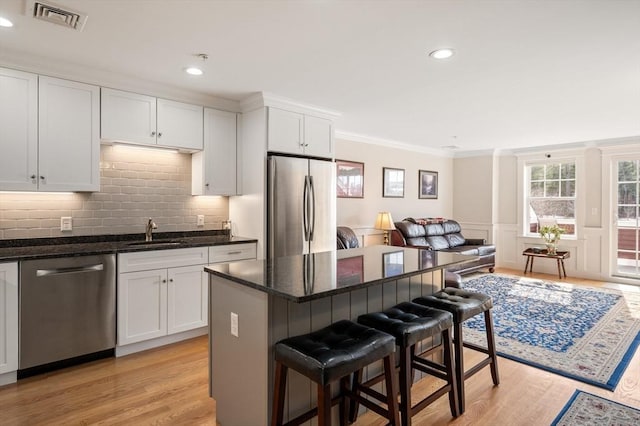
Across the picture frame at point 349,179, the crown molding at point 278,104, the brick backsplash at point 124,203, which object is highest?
the crown molding at point 278,104

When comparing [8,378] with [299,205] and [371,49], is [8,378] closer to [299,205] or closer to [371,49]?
[299,205]

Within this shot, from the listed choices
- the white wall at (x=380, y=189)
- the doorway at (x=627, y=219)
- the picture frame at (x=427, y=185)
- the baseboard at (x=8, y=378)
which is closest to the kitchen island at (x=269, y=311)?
the baseboard at (x=8, y=378)

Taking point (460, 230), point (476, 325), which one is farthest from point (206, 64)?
point (460, 230)

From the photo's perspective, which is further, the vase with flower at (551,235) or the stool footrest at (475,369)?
the vase with flower at (551,235)

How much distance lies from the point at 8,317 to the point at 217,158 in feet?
7.15

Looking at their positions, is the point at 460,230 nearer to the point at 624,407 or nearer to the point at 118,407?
the point at 624,407

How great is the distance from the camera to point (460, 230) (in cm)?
762

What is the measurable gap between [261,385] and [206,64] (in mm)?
2486

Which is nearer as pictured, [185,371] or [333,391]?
[333,391]

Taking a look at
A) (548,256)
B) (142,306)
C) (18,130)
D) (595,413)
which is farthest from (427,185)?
(18,130)

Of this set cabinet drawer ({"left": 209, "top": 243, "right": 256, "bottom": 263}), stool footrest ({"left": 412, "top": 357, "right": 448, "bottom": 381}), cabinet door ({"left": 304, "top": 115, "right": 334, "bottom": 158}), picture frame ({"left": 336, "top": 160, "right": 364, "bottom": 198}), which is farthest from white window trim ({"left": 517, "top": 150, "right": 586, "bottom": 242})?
cabinet drawer ({"left": 209, "top": 243, "right": 256, "bottom": 263})

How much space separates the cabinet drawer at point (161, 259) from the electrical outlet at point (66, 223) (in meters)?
0.66

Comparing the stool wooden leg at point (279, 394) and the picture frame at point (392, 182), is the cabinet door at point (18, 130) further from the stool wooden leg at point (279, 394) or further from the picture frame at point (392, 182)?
the picture frame at point (392, 182)

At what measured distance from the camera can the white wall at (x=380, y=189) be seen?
5.87 m
